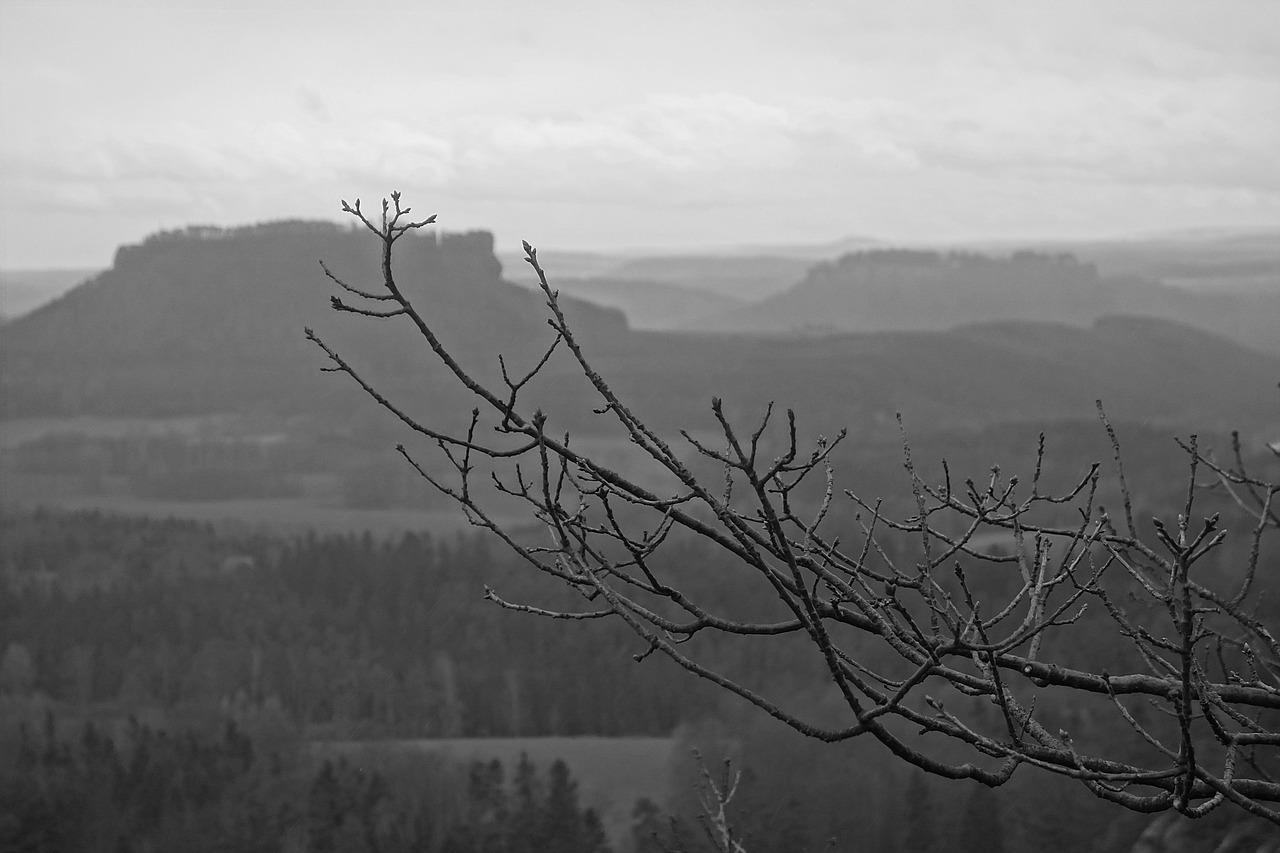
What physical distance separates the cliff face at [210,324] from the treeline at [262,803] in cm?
6886

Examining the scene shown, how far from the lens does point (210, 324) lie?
124m

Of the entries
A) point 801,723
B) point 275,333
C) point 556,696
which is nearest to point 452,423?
point 275,333

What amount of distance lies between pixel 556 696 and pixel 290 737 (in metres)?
9.67

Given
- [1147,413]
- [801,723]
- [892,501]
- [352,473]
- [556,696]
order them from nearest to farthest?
[801,723] → [556,696] → [892,501] → [352,473] → [1147,413]

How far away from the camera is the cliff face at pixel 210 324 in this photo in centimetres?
11038

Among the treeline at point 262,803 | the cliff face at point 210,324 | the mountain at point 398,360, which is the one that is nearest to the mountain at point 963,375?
the mountain at point 398,360

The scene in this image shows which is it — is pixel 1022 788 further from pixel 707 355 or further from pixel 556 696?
pixel 707 355

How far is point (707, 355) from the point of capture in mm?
132000

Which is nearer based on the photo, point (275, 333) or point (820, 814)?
point (820, 814)

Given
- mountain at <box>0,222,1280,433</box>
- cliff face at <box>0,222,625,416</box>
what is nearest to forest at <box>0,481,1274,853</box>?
mountain at <box>0,222,1280,433</box>

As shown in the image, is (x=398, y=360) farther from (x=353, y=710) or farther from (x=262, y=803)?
(x=262, y=803)

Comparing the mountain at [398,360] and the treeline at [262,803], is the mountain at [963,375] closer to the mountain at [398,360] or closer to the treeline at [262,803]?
the mountain at [398,360]

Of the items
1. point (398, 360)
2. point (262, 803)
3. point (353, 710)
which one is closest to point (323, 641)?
point (353, 710)

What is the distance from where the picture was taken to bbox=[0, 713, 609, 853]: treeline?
99.5ft
